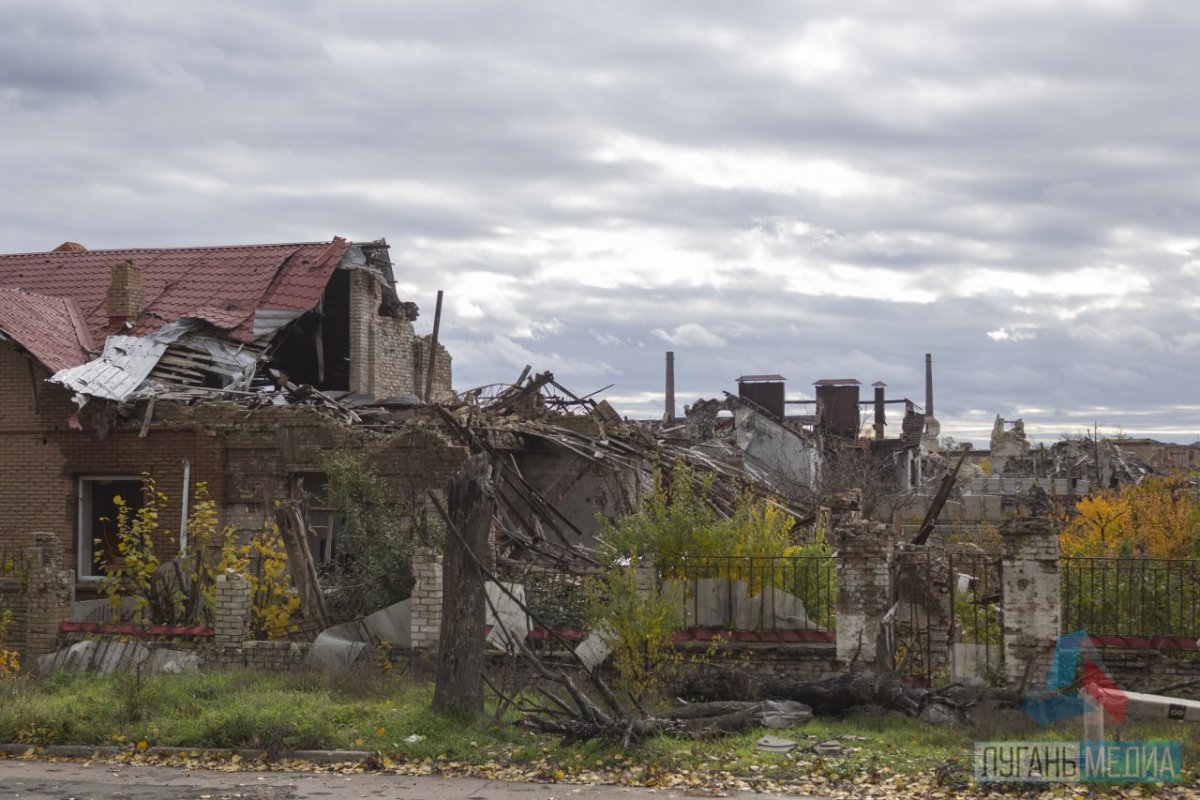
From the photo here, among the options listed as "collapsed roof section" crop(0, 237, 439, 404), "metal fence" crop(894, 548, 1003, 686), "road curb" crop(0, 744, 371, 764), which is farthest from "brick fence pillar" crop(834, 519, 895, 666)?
"collapsed roof section" crop(0, 237, 439, 404)

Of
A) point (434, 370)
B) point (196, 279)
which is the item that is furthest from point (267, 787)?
point (434, 370)

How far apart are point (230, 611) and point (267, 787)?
17.9 feet

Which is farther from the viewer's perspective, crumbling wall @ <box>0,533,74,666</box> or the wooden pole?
the wooden pole

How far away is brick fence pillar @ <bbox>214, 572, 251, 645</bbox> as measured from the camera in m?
16.8

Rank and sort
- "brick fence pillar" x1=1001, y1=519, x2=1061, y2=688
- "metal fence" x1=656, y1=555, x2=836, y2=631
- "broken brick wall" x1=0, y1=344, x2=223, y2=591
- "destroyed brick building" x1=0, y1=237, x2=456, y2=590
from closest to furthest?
"brick fence pillar" x1=1001, y1=519, x2=1061, y2=688 < "metal fence" x1=656, y1=555, x2=836, y2=631 < "destroyed brick building" x1=0, y1=237, x2=456, y2=590 < "broken brick wall" x1=0, y1=344, x2=223, y2=591

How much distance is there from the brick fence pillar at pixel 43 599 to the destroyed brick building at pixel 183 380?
327 centimetres

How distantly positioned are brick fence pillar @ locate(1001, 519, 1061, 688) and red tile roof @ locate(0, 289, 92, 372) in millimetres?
15893

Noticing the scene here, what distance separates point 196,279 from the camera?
25.9m

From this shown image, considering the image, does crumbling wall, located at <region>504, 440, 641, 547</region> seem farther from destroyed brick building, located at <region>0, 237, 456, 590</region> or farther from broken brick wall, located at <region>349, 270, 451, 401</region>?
broken brick wall, located at <region>349, 270, 451, 401</region>

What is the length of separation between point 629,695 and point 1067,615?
5.99m

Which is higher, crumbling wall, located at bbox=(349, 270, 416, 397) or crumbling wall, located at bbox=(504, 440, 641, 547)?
crumbling wall, located at bbox=(349, 270, 416, 397)

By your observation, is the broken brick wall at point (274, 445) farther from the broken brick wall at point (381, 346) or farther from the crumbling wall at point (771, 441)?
the crumbling wall at point (771, 441)

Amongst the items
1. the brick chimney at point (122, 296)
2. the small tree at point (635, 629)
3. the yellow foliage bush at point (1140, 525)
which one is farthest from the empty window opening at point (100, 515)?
the yellow foliage bush at point (1140, 525)

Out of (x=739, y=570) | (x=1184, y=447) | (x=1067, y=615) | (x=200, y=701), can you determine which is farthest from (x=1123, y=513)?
(x=1184, y=447)
